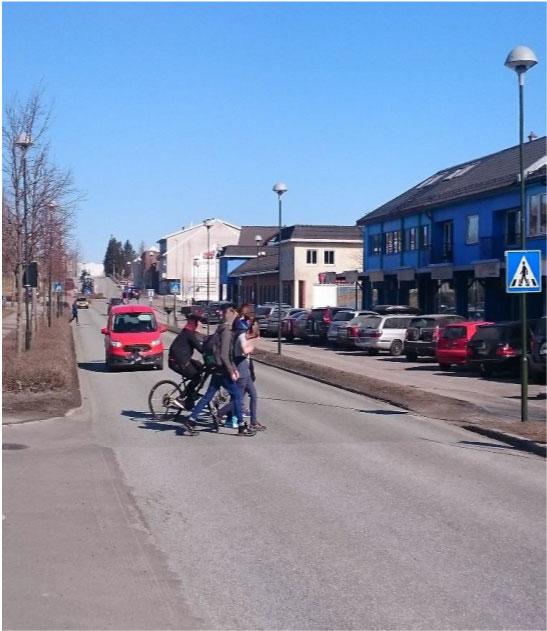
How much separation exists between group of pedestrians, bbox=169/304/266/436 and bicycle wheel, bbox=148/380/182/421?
15.4 inches

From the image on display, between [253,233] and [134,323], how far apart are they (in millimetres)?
84238

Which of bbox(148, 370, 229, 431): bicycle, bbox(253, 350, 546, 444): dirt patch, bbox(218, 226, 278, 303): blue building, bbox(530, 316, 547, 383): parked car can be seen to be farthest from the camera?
bbox(218, 226, 278, 303): blue building

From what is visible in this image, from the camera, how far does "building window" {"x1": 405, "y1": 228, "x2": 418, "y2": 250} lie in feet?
162

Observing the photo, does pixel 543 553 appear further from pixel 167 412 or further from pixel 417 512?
pixel 167 412

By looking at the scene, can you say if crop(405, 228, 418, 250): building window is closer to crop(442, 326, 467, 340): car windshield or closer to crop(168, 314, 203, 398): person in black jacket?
crop(442, 326, 467, 340): car windshield

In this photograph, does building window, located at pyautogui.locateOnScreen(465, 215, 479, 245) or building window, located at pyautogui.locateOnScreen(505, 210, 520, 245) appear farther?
building window, located at pyautogui.locateOnScreen(465, 215, 479, 245)

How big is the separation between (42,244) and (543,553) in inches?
993

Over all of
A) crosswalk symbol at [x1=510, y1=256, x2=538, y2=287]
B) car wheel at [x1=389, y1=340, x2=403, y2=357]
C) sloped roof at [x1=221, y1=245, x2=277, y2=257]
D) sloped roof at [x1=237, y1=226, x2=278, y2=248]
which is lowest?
car wheel at [x1=389, y1=340, x2=403, y2=357]

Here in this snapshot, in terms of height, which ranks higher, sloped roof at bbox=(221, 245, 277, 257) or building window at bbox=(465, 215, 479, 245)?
sloped roof at bbox=(221, 245, 277, 257)

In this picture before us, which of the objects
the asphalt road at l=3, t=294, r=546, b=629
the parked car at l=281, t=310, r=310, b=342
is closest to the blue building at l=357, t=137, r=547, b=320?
the parked car at l=281, t=310, r=310, b=342

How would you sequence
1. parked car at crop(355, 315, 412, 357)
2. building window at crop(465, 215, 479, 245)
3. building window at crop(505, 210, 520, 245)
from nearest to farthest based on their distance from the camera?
parked car at crop(355, 315, 412, 357)
building window at crop(505, 210, 520, 245)
building window at crop(465, 215, 479, 245)

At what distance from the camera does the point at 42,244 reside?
99.5 ft

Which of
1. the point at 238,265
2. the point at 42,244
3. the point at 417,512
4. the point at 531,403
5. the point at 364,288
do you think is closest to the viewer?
the point at 417,512

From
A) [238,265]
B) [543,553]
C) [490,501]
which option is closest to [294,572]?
[543,553]
